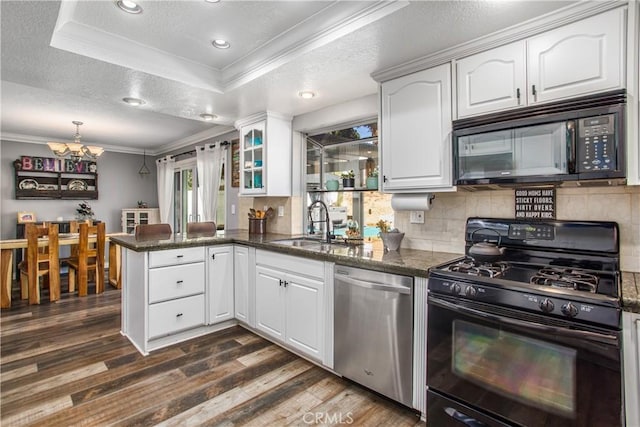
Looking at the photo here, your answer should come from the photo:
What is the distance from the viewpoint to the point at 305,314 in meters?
2.52

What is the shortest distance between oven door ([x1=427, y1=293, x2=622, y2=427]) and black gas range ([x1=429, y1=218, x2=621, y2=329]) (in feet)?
0.20

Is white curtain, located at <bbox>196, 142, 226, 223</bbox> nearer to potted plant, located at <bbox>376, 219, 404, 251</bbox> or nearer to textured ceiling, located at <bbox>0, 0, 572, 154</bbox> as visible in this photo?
textured ceiling, located at <bbox>0, 0, 572, 154</bbox>

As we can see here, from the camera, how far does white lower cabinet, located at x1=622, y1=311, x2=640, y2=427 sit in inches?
51.6

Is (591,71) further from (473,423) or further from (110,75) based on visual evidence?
(110,75)

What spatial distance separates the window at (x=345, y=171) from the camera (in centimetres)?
310

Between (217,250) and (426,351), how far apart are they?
2088 mm

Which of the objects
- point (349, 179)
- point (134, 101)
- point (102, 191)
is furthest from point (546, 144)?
point (102, 191)

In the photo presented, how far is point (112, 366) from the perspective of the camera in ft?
8.29

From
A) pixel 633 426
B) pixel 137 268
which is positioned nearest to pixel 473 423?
pixel 633 426

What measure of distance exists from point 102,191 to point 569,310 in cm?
741

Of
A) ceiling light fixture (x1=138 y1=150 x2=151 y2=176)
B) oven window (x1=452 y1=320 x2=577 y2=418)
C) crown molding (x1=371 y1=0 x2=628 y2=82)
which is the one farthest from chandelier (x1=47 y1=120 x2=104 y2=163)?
oven window (x1=452 y1=320 x2=577 y2=418)

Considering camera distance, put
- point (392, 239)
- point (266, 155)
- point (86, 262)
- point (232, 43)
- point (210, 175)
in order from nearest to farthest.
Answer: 1. point (232, 43)
2. point (392, 239)
3. point (266, 155)
4. point (86, 262)
5. point (210, 175)

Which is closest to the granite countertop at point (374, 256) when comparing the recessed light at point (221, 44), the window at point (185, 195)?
the recessed light at point (221, 44)

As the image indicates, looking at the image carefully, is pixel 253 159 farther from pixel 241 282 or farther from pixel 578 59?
pixel 578 59
